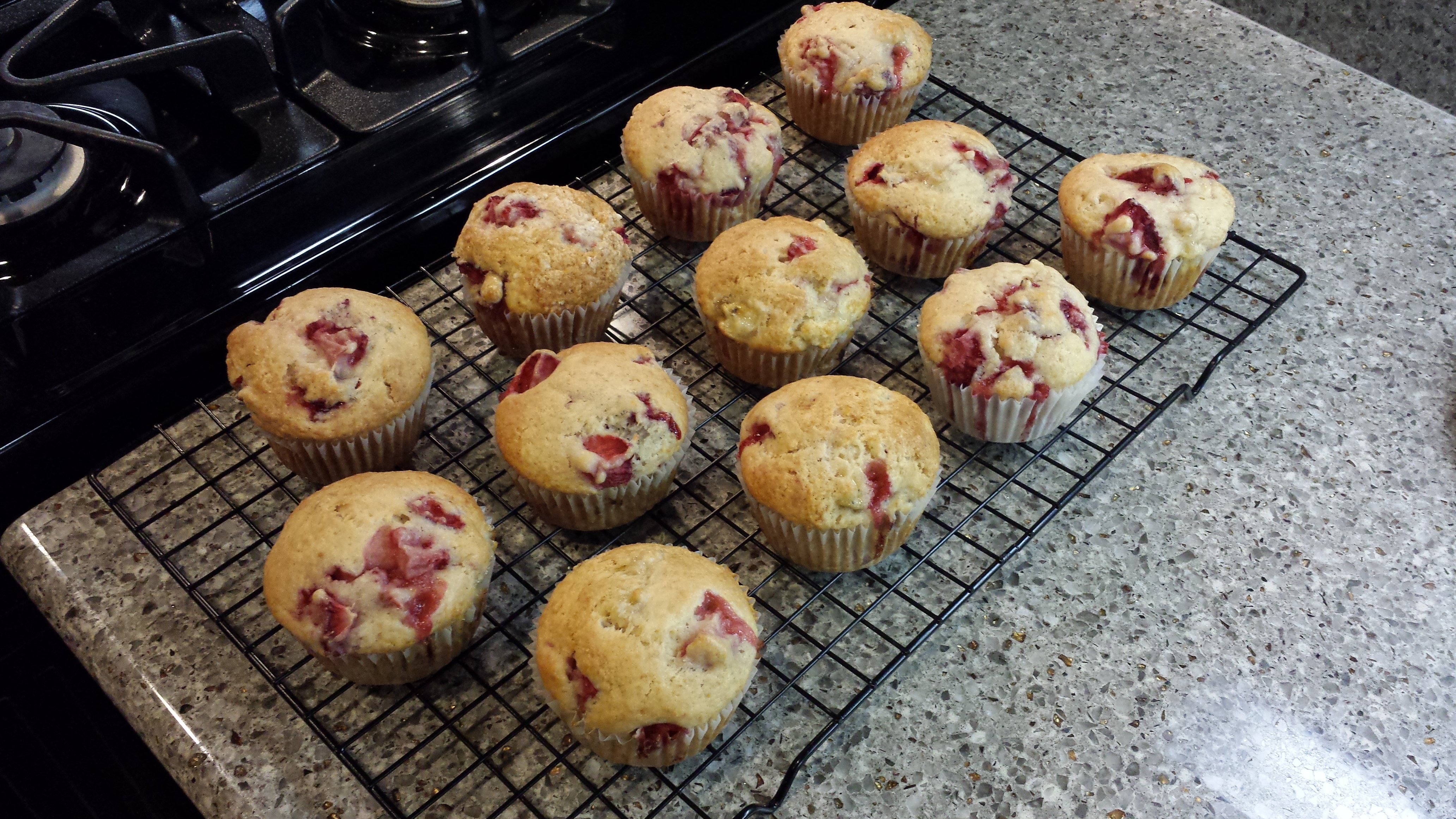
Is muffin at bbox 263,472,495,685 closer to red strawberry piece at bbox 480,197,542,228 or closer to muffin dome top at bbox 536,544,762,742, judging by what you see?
muffin dome top at bbox 536,544,762,742

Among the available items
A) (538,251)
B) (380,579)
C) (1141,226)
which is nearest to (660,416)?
(538,251)

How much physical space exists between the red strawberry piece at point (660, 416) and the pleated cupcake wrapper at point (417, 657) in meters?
0.41

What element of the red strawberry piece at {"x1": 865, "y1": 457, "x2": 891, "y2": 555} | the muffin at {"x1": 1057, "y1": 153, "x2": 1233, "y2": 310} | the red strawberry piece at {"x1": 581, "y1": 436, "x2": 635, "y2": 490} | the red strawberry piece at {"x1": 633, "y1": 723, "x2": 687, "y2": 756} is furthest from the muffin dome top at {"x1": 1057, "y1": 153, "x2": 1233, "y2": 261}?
the red strawberry piece at {"x1": 633, "y1": 723, "x2": 687, "y2": 756}

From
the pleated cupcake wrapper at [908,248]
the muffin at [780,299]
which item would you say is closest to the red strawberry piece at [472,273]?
the muffin at [780,299]

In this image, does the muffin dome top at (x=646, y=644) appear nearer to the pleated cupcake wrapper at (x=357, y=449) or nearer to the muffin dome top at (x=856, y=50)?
the pleated cupcake wrapper at (x=357, y=449)

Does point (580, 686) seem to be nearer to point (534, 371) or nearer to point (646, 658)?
point (646, 658)

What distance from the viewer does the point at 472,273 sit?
233 cm

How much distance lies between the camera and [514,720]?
1.83m

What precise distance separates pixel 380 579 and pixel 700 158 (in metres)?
1.24

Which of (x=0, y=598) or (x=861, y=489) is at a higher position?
(x=861, y=489)

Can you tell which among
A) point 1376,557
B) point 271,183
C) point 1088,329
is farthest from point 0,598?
point 1376,557

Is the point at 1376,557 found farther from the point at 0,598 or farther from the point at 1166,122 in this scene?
the point at 0,598

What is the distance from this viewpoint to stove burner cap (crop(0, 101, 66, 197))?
217cm

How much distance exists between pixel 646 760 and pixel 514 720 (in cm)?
25
